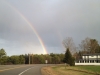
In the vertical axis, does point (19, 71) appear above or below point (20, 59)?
above

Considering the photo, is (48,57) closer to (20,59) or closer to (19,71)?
(20,59)

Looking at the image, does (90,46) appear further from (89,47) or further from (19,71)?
(19,71)

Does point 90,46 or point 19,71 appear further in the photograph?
point 90,46

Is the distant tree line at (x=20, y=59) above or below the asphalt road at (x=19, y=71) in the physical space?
below

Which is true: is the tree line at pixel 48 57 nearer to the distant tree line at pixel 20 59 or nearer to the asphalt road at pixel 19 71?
the distant tree line at pixel 20 59

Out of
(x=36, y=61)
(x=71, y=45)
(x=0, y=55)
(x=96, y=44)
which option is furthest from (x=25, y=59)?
(x=96, y=44)

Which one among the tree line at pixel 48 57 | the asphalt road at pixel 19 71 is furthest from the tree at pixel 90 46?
the asphalt road at pixel 19 71

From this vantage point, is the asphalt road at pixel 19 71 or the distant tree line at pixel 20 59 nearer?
the asphalt road at pixel 19 71

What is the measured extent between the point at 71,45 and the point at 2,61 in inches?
1672

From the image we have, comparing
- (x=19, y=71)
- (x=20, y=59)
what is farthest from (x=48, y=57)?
(x=19, y=71)

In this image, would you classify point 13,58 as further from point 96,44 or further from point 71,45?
point 96,44

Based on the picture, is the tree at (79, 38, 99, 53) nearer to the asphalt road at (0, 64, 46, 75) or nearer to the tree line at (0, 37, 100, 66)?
the tree line at (0, 37, 100, 66)

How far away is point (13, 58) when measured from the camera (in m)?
109

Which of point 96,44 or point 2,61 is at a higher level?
point 96,44
